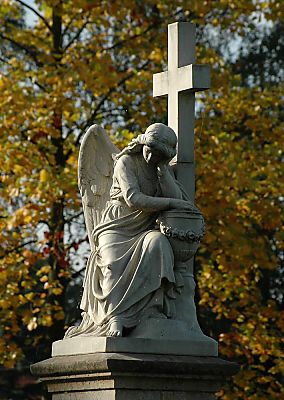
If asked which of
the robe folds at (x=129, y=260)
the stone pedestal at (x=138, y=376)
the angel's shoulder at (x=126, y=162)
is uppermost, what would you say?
the angel's shoulder at (x=126, y=162)

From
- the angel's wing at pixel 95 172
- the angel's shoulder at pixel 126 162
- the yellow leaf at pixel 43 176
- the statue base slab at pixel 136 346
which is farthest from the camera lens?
the yellow leaf at pixel 43 176

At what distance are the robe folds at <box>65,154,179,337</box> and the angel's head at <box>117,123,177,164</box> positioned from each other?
0.17 m

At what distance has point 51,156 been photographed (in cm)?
1561

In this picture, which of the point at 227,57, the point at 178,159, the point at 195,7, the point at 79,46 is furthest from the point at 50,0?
the point at 227,57

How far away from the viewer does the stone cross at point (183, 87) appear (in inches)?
380

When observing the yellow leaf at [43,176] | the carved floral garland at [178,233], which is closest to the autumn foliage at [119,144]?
the yellow leaf at [43,176]

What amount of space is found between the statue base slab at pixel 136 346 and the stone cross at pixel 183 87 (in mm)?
1202

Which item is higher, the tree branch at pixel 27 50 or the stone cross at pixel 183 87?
the tree branch at pixel 27 50

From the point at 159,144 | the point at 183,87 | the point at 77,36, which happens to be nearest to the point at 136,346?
the point at 159,144

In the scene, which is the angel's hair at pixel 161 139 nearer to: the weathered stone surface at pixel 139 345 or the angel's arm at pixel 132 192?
the angel's arm at pixel 132 192

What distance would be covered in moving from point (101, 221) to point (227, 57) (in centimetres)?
1677

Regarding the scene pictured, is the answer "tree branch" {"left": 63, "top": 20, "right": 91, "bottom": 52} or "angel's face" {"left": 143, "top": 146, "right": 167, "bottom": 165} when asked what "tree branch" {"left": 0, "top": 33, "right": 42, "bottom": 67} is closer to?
"tree branch" {"left": 63, "top": 20, "right": 91, "bottom": 52}

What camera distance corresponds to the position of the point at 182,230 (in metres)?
9.02

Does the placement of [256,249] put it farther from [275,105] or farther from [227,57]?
[227,57]
